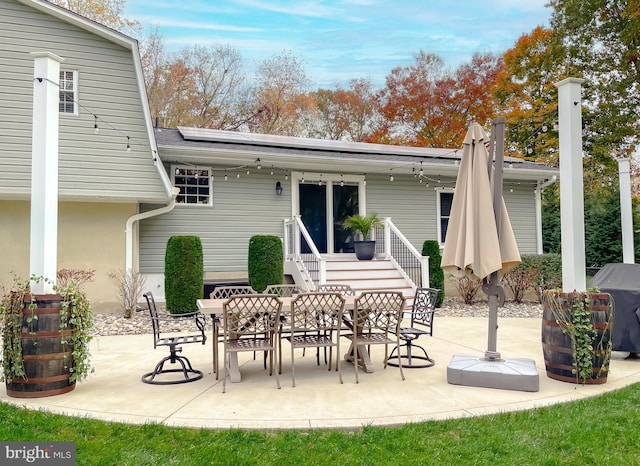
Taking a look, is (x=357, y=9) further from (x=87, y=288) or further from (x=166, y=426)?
(x=166, y=426)

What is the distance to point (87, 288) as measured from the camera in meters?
9.03

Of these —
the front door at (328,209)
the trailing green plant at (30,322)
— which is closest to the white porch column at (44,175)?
the trailing green plant at (30,322)

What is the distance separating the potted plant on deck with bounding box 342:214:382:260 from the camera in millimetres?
10516

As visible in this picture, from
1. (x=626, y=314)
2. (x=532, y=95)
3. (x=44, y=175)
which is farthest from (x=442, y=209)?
(x=532, y=95)

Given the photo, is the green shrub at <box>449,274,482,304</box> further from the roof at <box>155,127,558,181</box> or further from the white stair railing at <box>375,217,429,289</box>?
the roof at <box>155,127,558,181</box>

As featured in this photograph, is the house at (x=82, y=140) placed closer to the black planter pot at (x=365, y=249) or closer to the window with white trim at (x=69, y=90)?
the window with white trim at (x=69, y=90)

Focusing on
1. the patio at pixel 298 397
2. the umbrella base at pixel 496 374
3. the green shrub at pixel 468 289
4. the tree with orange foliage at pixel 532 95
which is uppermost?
the tree with orange foliage at pixel 532 95

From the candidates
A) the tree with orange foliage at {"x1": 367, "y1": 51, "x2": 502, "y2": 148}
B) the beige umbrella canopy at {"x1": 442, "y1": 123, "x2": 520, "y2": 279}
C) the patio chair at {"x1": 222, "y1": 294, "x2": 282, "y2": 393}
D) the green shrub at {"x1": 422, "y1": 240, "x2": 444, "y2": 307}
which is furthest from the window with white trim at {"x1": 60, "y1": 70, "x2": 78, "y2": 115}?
the tree with orange foliage at {"x1": 367, "y1": 51, "x2": 502, "y2": 148}

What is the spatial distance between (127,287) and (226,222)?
8.64 ft

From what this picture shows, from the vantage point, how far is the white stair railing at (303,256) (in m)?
9.18

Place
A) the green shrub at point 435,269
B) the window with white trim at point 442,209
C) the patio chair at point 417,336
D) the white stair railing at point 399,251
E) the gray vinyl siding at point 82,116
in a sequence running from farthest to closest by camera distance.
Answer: the window with white trim at point 442,209
the white stair railing at point 399,251
the green shrub at point 435,269
the gray vinyl siding at point 82,116
the patio chair at point 417,336

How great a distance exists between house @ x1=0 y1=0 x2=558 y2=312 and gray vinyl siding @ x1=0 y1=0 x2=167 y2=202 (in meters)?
0.02

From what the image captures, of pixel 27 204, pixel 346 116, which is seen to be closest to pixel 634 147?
pixel 346 116

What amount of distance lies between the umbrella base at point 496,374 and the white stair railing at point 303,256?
4.75 meters
